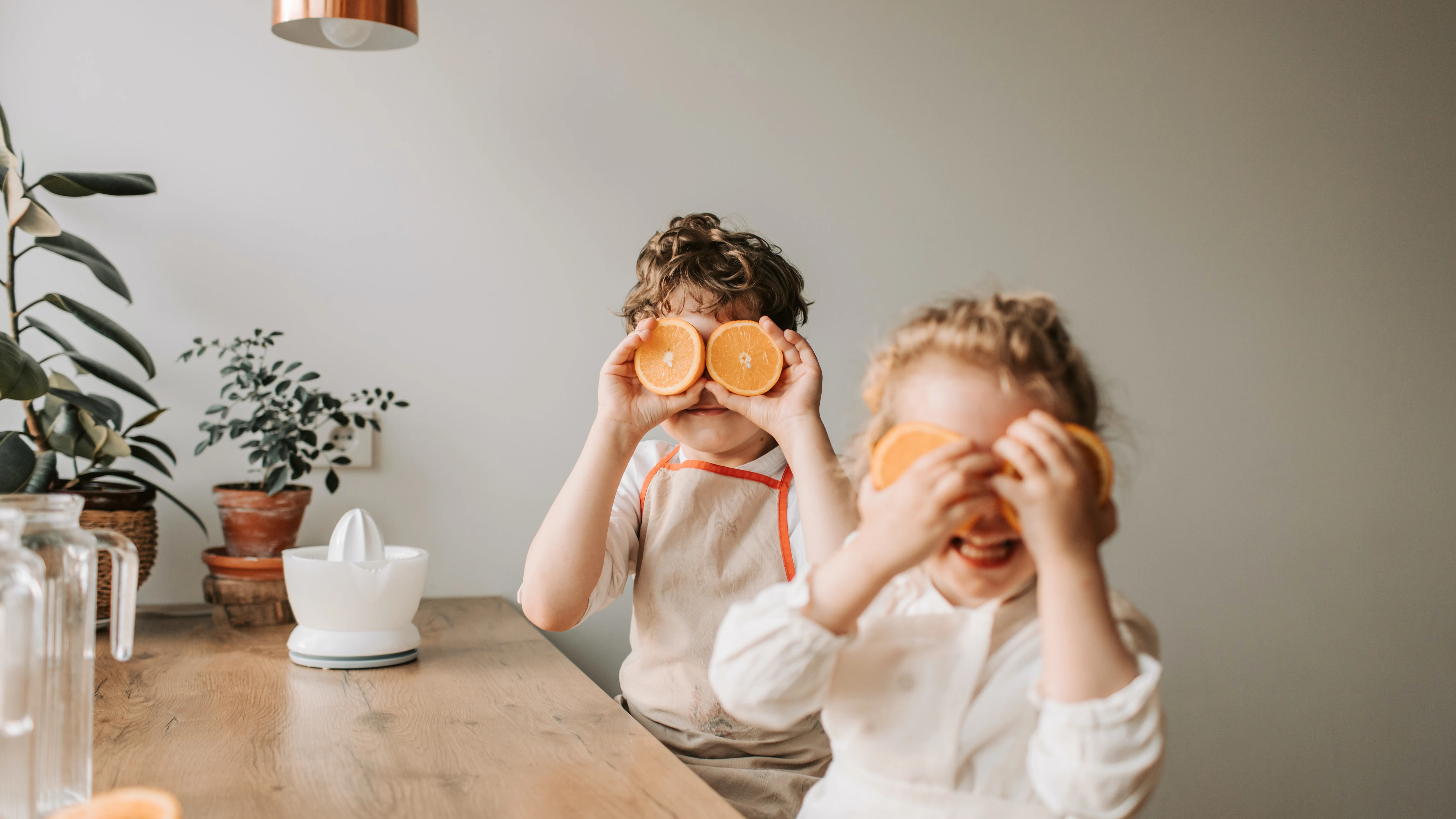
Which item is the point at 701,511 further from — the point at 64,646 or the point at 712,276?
the point at 64,646

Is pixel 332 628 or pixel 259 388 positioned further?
pixel 259 388

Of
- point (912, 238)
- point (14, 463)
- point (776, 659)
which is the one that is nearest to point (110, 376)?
point (14, 463)

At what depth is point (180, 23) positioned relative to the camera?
60.7 inches

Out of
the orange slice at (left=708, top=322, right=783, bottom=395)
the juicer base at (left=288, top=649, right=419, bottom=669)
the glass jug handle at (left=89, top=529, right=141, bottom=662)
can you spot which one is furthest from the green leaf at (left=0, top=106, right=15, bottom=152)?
the orange slice at (left=708, top=322, right=783, bottom=395)

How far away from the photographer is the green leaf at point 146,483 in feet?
4.44

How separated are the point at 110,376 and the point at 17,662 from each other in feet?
3.13

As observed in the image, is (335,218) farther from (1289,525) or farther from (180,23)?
(1289,525)

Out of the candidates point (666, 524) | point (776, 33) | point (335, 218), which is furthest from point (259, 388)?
point (776, 33)

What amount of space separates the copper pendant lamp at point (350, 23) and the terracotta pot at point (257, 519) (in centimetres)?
64

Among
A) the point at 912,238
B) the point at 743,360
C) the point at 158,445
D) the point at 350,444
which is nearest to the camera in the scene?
the point at 743,360

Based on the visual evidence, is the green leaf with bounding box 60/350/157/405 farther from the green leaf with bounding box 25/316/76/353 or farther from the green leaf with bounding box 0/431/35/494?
the green leaf with bounding box 0/431/35/494

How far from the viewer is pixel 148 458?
1.44 m

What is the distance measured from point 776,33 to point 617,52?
306 millimetres

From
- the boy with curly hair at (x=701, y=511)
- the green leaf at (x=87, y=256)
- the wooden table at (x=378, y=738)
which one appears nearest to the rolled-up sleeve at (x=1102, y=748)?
the wooden table at (x=378, y=738)
